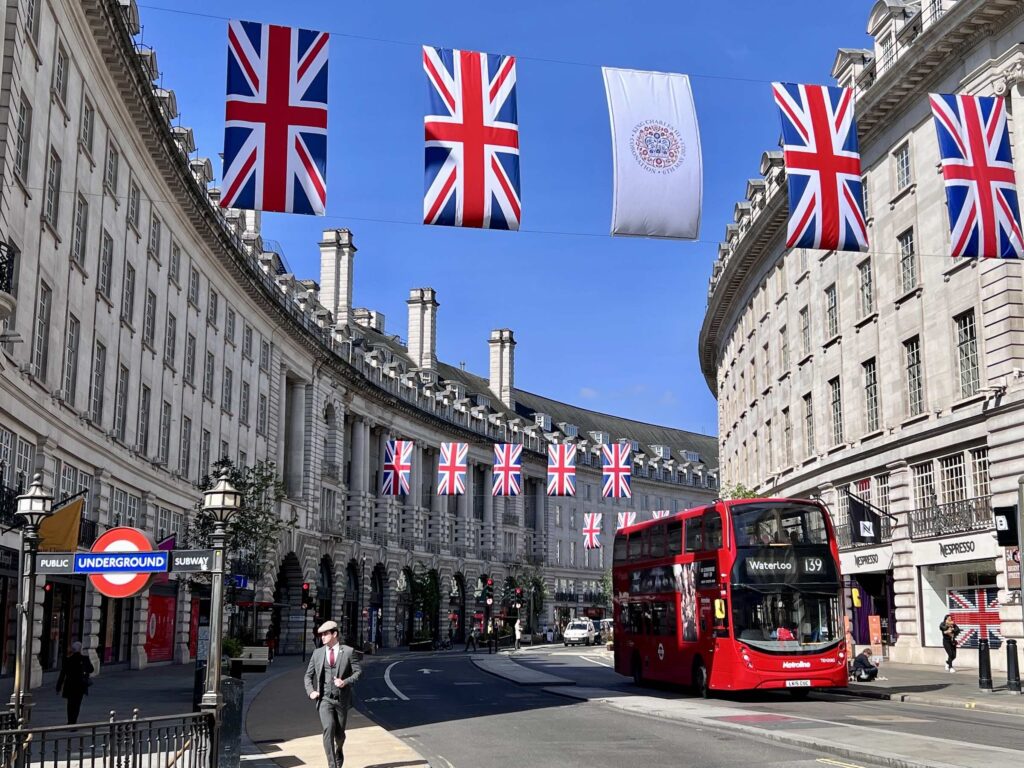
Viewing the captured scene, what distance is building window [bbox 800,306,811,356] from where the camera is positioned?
47875mm

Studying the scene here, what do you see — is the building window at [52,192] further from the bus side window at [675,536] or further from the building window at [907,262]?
the building window at [907,262]

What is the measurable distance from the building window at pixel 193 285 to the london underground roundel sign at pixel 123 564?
36.0 m

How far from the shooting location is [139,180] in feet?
135

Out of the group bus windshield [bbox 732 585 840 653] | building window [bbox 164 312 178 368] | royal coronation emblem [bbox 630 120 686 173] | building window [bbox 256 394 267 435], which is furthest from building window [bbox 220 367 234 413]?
royal coronation emblem [bbox 630 120 686 173]

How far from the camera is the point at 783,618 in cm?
2592

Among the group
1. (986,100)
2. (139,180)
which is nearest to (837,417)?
(986,100)

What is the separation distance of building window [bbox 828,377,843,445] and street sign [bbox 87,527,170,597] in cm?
3502

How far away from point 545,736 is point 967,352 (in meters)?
21.1

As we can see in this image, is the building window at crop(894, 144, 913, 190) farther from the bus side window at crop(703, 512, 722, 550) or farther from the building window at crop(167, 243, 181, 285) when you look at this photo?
the building window at crop(167, 243, 181, 285)

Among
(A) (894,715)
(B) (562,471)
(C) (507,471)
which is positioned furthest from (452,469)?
(A) (894,715)

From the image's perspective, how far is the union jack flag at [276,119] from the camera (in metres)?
18.1

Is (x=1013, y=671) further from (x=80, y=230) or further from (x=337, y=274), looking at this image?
(x=337, y=274)

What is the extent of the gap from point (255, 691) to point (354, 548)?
1859 inches

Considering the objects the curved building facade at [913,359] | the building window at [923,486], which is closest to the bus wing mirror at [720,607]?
the curved building facade at [913,359]
